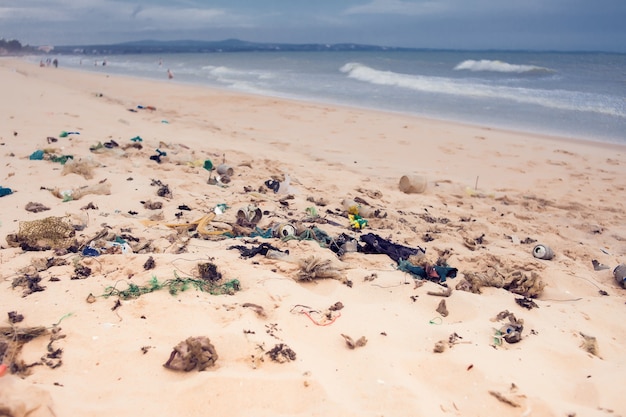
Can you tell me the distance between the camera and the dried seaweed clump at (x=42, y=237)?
155 inches

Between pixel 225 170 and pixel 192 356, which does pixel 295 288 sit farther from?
pixel 225 170

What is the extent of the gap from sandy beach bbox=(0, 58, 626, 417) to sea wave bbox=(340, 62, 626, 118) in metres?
7.64

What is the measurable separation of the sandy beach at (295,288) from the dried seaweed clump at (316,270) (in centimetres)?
2

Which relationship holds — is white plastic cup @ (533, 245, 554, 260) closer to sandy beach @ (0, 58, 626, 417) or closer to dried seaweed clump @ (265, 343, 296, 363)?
sandy beach @ (0, 58, 626, 417)

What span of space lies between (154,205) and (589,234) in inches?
207

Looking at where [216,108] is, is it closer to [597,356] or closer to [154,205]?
[154,205]

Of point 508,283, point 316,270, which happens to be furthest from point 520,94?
point 316,270

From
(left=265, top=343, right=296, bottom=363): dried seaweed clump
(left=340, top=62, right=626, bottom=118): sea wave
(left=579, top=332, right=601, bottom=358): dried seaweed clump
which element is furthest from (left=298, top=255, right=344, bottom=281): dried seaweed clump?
(left=340, top=62, right=626, bottom=118): sea wave

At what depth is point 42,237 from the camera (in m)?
3.97

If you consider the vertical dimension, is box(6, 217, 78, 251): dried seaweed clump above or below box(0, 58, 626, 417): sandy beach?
above

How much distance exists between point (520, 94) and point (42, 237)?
18.0 m

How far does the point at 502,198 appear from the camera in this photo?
21.9 ft

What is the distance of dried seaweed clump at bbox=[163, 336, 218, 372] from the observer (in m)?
2.56

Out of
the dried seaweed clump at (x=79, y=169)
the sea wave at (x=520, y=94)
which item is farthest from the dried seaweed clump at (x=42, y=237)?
the sea wave at (x=520, y=94)
